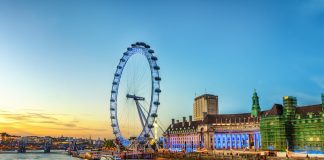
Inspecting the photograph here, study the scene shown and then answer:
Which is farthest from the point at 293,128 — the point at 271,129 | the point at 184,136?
the point at 184,136

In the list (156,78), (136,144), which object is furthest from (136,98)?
(136,144)

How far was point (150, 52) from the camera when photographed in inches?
4171

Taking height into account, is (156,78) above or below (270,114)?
above

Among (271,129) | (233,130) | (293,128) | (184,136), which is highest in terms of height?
(293,128)

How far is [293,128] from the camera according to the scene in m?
109

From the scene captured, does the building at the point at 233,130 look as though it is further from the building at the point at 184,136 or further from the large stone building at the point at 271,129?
the building at the point at 184,136

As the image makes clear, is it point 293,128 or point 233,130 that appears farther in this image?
point 233,130

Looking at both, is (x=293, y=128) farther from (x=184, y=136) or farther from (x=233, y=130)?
(x=184, y=136)

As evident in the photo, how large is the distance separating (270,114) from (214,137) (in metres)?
46.1

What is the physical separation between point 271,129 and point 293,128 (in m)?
6.76

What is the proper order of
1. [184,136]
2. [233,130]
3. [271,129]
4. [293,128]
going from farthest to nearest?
1. [184,136]
2. [233,130]
3. [271,129]
4. [293,128]

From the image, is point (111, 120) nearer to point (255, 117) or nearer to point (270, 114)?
point (270, 114)

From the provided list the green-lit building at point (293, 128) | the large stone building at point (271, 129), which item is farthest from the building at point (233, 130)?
the green-lit building at point (293, 128)

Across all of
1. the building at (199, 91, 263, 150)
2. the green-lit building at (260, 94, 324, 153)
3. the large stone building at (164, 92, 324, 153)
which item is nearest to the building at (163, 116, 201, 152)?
the large stone building at (164, 92, 324, 153)
